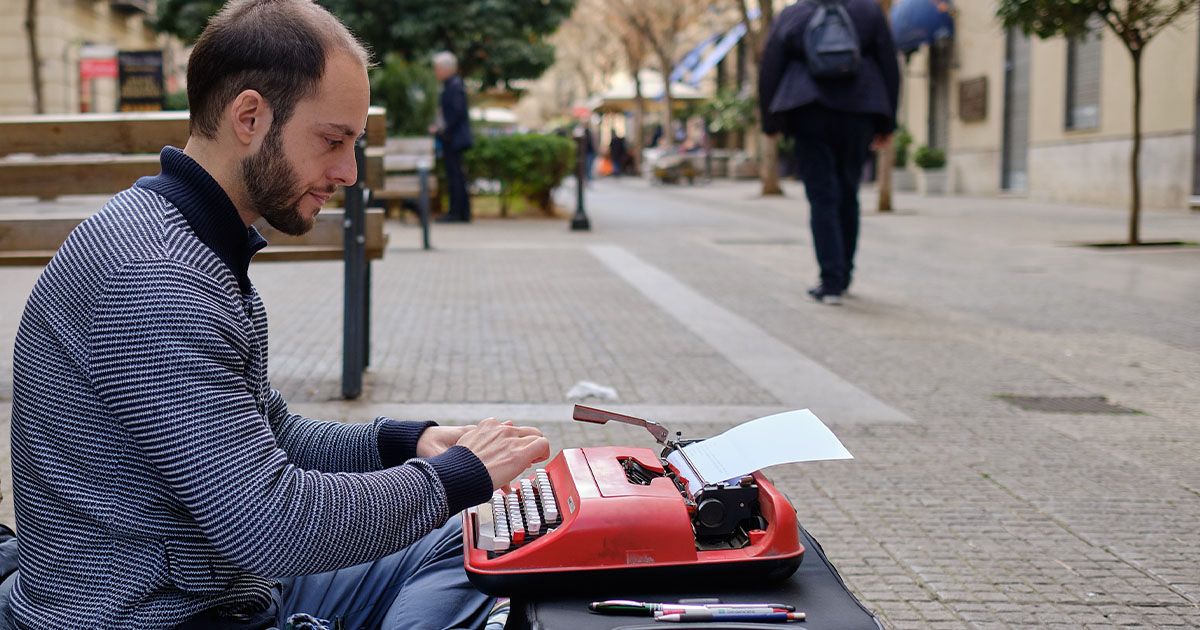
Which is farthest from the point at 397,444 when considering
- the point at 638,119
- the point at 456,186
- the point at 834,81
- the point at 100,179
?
the point at 638,119

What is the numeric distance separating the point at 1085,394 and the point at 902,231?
10.1 m

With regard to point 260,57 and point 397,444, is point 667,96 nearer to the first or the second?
point 397,444

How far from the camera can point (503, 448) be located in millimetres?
1857

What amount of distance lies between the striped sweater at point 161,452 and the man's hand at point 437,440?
0.28 metres

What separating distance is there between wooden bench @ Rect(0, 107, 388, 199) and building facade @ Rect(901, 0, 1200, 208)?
10.5 meters

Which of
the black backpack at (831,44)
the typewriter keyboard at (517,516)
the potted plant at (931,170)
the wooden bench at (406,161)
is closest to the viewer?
the typewriter keyboard at (517,516)

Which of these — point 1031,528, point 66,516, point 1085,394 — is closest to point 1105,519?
point 1031,528

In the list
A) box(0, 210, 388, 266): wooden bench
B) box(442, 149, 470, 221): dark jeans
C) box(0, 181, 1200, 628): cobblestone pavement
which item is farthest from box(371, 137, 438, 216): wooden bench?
box(0, 210, 388, 266): wooden bench

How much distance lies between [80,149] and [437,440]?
3437 mm

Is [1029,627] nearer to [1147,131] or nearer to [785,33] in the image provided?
[785,33]

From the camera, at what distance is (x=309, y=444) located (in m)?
2.15

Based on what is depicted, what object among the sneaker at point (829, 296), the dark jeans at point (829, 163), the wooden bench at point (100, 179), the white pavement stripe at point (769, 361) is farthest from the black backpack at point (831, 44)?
the wooden bench at point (100, 179)

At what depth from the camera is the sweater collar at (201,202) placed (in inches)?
66.2

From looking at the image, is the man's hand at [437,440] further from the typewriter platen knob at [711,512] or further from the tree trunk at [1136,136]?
the tree trunk at [1136,136]
